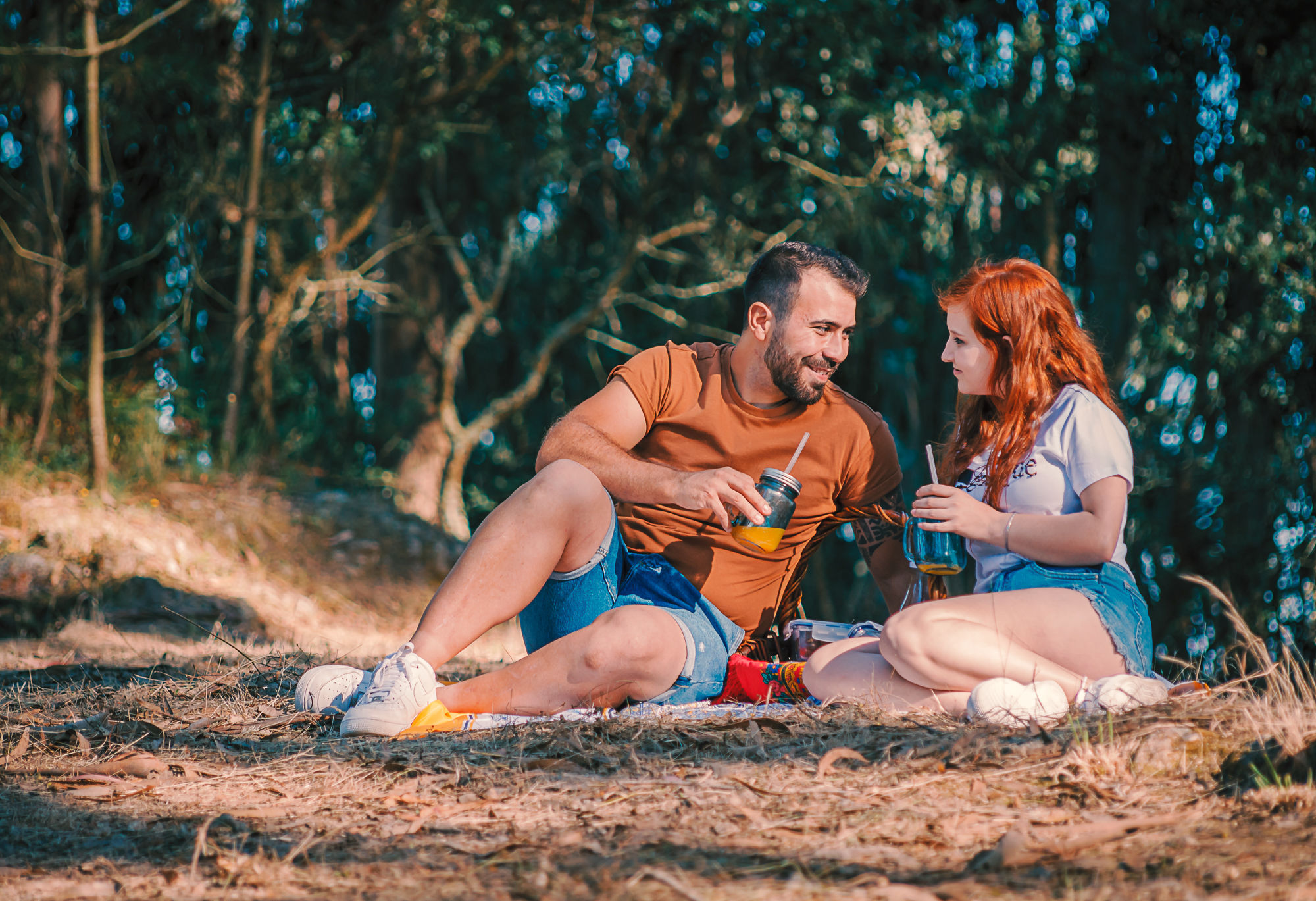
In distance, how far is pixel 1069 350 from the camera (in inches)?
105

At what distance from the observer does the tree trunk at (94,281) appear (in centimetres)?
590

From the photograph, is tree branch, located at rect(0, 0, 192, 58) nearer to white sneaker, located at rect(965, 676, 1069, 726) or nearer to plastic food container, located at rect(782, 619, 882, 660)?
plastic food container, located at rect(782, 619, 882, 660)

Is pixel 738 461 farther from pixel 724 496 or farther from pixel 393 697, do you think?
pixel 393 697

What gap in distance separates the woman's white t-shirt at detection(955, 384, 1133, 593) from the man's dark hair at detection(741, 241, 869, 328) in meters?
0.78

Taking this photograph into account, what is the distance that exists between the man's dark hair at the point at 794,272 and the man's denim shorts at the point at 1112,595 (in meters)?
1.03

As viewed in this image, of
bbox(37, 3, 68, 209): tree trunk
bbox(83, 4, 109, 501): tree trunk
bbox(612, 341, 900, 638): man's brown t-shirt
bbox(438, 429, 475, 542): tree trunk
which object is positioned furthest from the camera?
bbox(438, 429, 475, 542): tree trunk

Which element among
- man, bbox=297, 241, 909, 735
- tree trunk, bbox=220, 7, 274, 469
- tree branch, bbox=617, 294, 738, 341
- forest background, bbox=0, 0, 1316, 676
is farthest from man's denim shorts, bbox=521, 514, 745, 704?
tree branch, bbox=617, 294, 738, 341

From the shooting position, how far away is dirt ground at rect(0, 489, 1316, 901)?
4.95ft

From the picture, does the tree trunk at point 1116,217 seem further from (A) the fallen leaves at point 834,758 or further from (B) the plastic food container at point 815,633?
(A) the fallen leaves at point 834,758

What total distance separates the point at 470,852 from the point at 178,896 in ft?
1.40

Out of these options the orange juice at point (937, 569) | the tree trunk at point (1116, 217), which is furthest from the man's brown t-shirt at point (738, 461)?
the tree trunk at point (1116, 217)

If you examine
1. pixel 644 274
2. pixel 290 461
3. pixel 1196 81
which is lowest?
pixel 290 461

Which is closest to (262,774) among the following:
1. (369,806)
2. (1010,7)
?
(369,806)

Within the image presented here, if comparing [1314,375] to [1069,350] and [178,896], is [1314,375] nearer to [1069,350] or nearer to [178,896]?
[1069,350]
